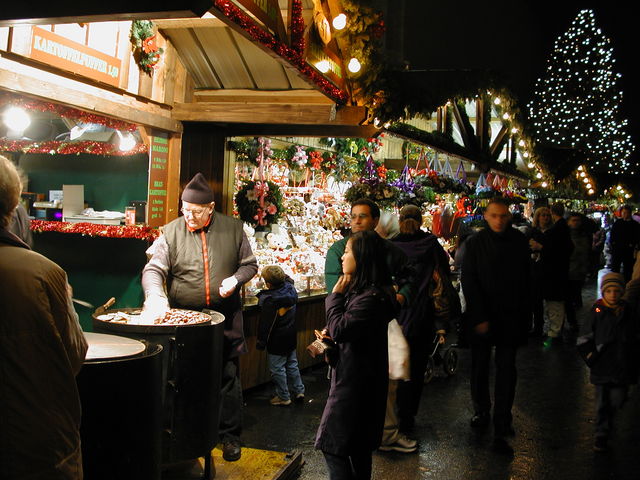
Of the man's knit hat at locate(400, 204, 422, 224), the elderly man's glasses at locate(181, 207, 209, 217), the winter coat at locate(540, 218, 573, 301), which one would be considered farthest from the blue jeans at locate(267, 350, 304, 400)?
the winter coat at locate(540, 218, 573, 301)

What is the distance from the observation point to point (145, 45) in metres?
6.39

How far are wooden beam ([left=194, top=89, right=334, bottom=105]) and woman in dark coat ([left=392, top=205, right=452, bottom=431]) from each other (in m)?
2.00

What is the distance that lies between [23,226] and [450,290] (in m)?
4.03

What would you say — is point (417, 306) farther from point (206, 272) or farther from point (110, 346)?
point (110, 346)

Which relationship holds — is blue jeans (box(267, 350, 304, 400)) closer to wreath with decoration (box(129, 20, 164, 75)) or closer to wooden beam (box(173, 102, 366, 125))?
wooden beam (box(173, 102, 366, 125))

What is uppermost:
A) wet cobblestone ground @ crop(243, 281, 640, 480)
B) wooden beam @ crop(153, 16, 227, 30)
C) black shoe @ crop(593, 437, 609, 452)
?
wooden beam @ crop(153, 16, 227, 30)

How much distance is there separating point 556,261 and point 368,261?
784 cm

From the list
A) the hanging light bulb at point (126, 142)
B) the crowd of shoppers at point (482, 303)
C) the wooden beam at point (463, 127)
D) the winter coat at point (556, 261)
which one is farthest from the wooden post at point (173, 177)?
the wooden beam at point (463, 127)

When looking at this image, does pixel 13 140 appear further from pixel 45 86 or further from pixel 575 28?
pixel 575 28

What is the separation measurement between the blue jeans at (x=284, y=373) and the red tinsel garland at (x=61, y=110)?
2770mm

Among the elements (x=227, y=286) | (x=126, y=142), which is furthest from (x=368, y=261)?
(x=126, y=142)

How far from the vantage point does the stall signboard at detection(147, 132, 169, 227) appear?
6.79 m

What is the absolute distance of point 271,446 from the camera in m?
5.67

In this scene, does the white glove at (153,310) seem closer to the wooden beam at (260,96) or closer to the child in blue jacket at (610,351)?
the wooden beam at (260,96)
